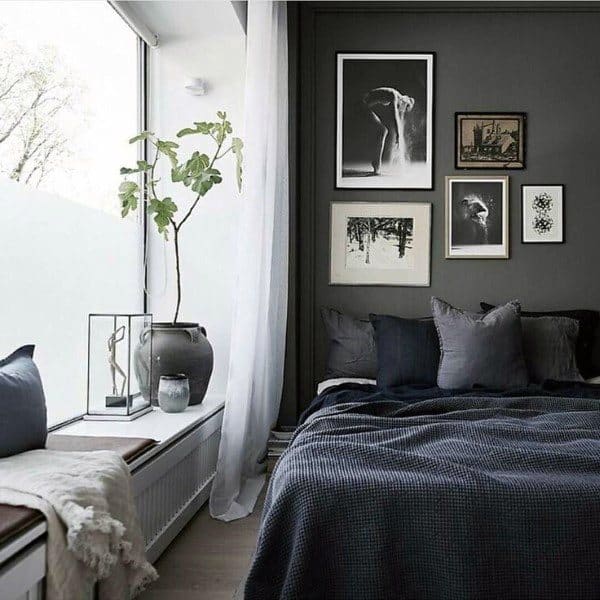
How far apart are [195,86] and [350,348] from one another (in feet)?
5.63

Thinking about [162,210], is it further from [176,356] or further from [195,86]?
[195,86]

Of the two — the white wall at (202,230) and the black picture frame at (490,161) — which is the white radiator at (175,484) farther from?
the black picture frame at (490,161)

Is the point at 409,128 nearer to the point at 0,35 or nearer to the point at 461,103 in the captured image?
the point at 461,103

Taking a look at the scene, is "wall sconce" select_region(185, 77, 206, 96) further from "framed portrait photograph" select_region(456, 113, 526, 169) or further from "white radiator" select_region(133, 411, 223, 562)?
"white radiator" select_region(133, 411, 223, 562)

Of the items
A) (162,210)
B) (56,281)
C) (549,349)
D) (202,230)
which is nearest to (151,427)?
(56,281)

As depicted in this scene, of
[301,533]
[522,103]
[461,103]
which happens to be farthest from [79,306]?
[522,103]

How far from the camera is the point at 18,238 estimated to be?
2893mm

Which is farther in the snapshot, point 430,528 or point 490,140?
point 490,140

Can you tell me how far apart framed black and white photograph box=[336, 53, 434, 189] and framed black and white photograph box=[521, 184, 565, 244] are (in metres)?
0.59

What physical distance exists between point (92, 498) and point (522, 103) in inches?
138

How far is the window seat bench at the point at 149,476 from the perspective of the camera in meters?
1.76

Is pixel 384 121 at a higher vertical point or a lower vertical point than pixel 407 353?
higher

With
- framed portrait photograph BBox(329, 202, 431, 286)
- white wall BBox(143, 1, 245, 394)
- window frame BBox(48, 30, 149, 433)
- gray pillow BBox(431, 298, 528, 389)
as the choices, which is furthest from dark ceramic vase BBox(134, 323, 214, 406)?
gray pillow BBox(431, 298, 528, 389)

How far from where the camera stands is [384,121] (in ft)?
15.0
